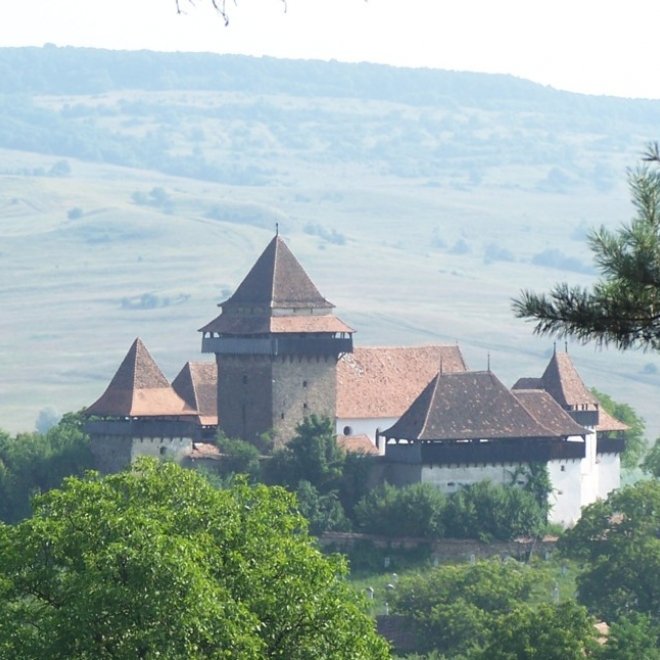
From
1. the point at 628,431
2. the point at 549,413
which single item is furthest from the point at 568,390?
the point at 628,431

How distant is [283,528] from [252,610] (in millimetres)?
3631

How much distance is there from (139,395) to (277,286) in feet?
19.0

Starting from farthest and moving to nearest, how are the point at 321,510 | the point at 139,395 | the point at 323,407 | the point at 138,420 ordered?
the point at 323,407 < the point at 139,395 < the point at 138,420 < the point at 321,510

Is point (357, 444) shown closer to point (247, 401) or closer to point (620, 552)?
point (247, 401)

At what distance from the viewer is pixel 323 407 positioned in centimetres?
8694

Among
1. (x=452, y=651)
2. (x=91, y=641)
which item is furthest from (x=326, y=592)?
(x=452, y=651)

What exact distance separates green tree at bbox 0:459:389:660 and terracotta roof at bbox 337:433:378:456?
4094cm

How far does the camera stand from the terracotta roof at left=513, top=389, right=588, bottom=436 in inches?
3408

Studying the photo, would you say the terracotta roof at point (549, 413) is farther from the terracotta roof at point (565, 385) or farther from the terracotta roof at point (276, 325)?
the terracotta roof at point (276, 325)

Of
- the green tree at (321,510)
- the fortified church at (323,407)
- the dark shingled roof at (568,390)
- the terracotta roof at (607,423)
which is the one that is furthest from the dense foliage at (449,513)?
the terracotta roof at (607,423)

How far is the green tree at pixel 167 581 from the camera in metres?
37.7

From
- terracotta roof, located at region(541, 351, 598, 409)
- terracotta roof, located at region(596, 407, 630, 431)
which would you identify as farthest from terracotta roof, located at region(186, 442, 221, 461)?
terracotta roof, located at region(596, 407, 630, 431)

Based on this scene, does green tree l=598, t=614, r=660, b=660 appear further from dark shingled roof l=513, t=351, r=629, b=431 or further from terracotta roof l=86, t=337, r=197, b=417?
dark shingled roof l=513, t=351, r=629, b=431

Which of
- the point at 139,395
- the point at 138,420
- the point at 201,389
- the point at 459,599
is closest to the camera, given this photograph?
the point at 459,599
